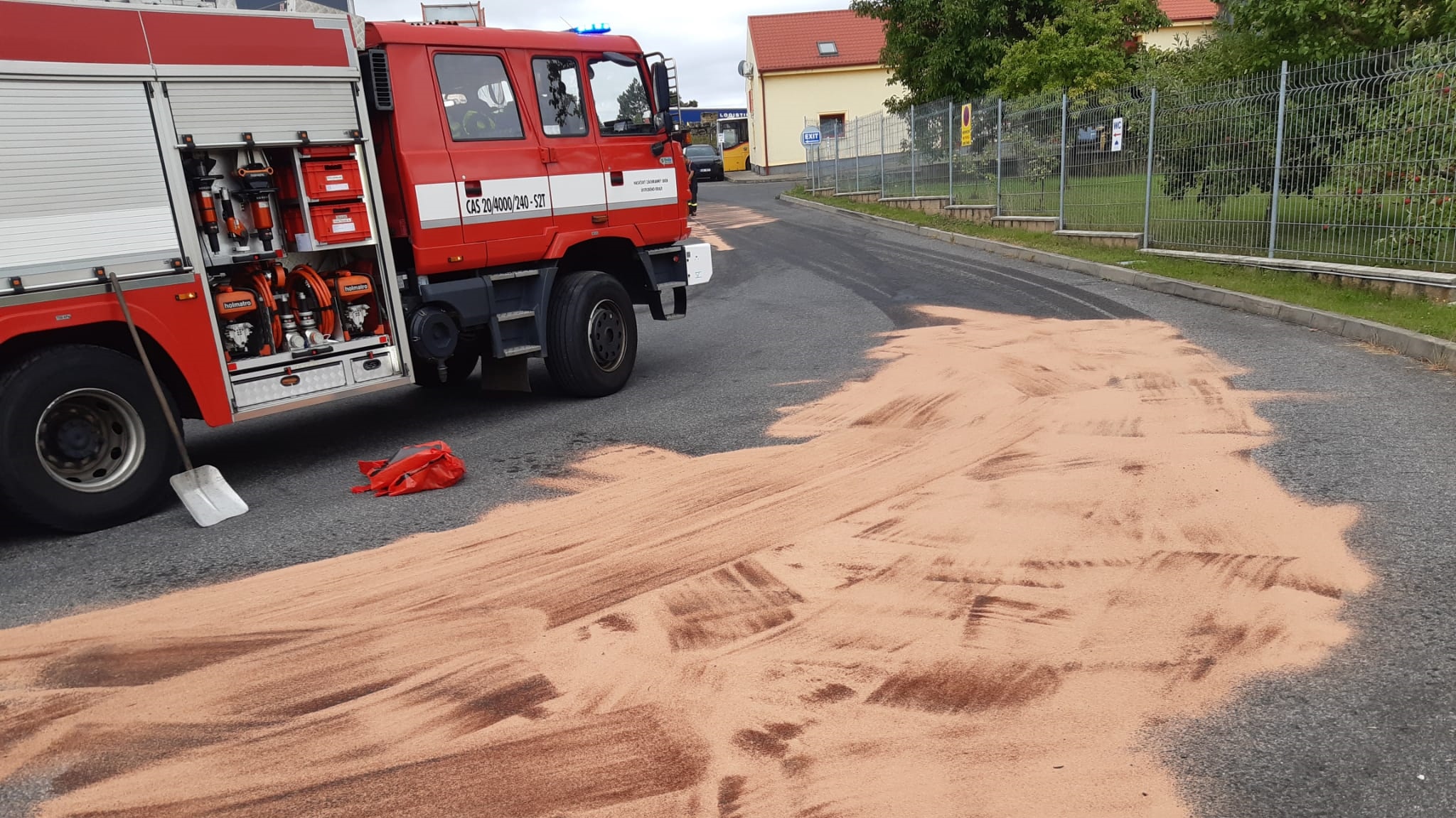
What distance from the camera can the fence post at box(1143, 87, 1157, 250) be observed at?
44.2 ft

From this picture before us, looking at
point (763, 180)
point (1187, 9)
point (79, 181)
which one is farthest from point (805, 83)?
point (79, 181)

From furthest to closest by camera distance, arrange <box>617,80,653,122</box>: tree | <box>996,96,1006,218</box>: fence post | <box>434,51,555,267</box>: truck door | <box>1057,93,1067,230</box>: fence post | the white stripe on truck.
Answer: <box>996,96,1006,218</box>: fence post, <box>1057,93,1067,230</box>: fence post, <box>617,80,653,122</box>: tree, <box>434,51,555,267</box>: truck door, the white stripe on truck

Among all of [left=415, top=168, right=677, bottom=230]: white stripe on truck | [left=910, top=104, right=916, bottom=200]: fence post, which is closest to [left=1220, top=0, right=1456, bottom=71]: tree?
[left=415, top=168, right=677, bottom=230]: white stripe on truck

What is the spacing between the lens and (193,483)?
6184 mm

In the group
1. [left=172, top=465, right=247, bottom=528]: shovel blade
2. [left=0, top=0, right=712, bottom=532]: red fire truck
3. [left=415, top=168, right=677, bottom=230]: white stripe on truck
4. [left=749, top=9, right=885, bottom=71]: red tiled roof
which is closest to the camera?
[left=0, top=0, right=712, bottom=532]: red fire truck

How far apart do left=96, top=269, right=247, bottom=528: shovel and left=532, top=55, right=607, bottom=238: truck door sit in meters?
3.25

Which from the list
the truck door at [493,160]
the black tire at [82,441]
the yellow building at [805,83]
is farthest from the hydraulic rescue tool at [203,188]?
the yellow building at [805,83]

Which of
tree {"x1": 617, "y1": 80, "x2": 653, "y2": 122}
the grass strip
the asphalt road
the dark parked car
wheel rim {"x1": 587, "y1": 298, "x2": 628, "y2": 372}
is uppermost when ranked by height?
tree {"x1": 617, "y1": 80, "x2": 653, "y2": 122}

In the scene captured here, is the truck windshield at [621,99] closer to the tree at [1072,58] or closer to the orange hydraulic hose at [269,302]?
the orange hydraulic hose at [269,302]

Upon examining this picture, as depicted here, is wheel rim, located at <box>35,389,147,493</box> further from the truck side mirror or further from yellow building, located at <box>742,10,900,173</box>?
yellow building, located at <box>742,10,900,173</box>

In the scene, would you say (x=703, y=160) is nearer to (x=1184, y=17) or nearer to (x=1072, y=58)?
(x=1072, y=58)

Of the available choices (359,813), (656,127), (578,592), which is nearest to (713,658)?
(578,592)

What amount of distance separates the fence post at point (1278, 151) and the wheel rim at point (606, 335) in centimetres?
745

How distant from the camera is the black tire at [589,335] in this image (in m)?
8.42
